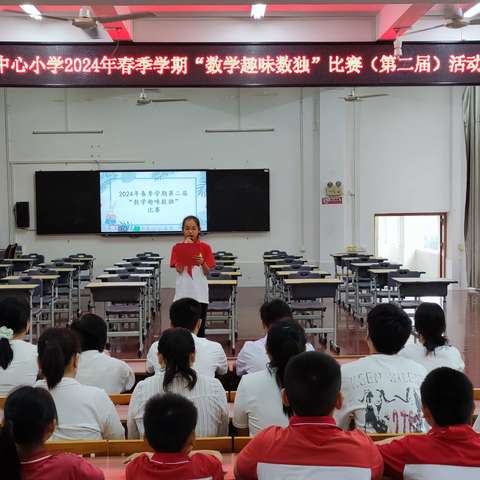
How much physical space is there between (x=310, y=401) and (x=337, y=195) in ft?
35.9

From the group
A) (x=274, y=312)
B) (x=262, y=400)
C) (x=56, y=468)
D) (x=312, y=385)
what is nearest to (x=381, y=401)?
(x=262, y=400)

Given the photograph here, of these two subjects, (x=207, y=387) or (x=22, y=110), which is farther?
(x=22, y=110)

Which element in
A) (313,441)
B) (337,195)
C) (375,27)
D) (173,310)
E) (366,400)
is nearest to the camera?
(313,441)

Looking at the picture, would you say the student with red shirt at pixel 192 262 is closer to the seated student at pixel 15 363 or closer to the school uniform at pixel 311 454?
the seated student at pixel 15 363

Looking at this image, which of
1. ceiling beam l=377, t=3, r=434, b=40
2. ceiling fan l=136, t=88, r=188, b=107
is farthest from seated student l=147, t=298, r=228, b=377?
ceiling fan l=136, t=88, r=188, b=107

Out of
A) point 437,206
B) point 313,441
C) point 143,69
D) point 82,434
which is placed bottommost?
point 82,434

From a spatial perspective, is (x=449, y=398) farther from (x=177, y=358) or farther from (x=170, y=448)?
(x=177, y=358)

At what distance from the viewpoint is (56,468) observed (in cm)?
177

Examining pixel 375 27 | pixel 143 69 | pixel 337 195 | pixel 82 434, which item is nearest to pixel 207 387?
pixel 82 434

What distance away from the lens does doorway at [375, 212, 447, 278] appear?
43.1 feet

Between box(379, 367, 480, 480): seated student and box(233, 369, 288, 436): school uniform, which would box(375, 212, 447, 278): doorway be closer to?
box(233, 369, 288, 436): school uniform

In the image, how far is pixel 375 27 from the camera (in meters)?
6.10

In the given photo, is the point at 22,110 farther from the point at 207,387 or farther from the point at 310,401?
the point at 310,401

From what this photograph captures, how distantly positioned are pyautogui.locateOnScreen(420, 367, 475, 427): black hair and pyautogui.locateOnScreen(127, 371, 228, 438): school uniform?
103 centimetres
